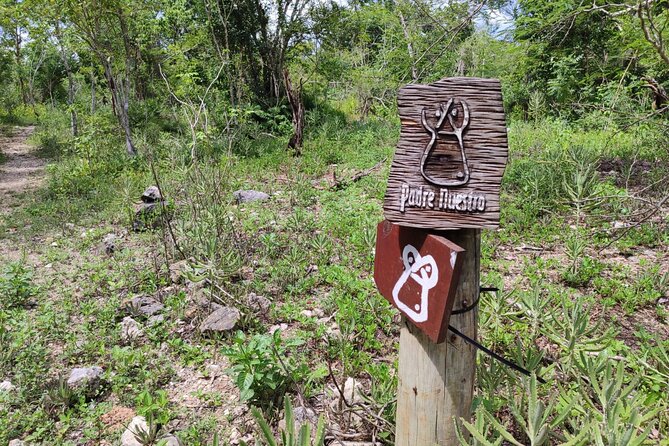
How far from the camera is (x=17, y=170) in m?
10.1

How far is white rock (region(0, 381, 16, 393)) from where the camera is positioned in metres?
2.75

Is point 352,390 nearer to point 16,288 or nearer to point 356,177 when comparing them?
point 16,288

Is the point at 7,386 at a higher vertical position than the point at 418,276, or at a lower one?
lower

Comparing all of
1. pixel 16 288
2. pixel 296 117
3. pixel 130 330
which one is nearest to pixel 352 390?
pixel 130 330

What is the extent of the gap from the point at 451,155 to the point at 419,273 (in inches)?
14.9

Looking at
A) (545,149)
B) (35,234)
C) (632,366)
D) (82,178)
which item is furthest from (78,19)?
(632,366)

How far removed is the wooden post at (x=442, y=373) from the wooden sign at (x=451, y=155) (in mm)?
149

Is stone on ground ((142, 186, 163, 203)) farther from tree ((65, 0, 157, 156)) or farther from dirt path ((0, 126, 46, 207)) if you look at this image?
tree ((65, 0, 157, 156))

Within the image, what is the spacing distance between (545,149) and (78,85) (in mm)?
19306

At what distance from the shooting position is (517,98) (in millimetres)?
11992

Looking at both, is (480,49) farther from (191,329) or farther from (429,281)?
(429,281)

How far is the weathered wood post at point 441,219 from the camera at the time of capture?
49.1 inches

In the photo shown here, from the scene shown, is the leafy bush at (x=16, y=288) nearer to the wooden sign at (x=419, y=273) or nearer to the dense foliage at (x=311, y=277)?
the dense foliage at (x=311, y=277)

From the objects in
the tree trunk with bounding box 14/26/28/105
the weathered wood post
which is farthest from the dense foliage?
the tree trunk with bounding box 14/26/28/105
